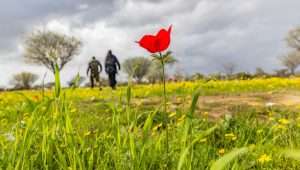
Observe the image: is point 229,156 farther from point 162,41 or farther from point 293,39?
point 293,39

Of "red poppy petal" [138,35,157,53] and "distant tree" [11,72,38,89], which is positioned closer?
"red poppy petal" [138,35,157,53]

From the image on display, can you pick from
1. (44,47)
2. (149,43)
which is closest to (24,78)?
(44,47)

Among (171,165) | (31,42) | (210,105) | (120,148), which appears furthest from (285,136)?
(31,42)

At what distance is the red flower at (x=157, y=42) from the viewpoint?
103 inches

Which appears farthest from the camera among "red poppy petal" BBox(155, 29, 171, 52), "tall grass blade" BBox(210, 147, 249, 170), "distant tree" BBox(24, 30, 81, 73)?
"distant tree" BBox(24, 30, 81, 73)

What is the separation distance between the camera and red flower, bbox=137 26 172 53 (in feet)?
8.58

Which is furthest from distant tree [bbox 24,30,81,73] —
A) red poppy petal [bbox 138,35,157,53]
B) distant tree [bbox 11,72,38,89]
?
red poppy petal [bbox 138,35,157,53]

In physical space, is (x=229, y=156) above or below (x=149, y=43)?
below

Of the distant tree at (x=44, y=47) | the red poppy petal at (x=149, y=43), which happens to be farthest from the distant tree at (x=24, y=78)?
the red poppy petal at (x=149, y=43)

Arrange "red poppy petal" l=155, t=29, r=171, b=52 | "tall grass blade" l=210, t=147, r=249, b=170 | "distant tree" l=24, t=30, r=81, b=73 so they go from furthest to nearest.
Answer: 1. "distant tree" l=24, t=30, r=81, b=73
2. "red poppy petal" l=155, t=29, r=171, b=52
3. "tall grass blade" l=210, t=147, r=249, b=170

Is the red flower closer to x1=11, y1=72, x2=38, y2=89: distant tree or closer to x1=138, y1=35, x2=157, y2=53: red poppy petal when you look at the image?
x1=138, y1=35, x2=157, y2=53: red poppy petal

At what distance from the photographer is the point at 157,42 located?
104 inches

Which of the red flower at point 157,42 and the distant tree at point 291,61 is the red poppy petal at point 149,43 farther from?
the distant tree at point 291,61

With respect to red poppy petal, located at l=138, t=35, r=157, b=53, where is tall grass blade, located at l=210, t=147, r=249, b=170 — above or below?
below
